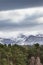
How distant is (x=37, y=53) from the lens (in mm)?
138500

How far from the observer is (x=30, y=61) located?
12150 centimetres

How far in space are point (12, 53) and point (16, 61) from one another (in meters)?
8.57

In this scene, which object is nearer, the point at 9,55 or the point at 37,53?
the point at 9,55

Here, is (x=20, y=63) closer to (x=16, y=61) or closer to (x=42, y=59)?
(x=16, y=61)

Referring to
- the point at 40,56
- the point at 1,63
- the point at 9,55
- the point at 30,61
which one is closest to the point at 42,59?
the point at 40,56

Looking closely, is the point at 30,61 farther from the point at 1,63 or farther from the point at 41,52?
the point at 1,63

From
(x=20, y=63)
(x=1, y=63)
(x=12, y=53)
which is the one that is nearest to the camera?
(x=1, y=63)

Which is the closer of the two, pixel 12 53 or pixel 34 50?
pixel 12 53

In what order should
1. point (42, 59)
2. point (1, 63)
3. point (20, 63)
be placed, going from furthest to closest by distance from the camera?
point (42, 59), point (20, 63), point (1, 63)

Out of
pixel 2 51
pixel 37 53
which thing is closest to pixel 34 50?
pixel 37 53

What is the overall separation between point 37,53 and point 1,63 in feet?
151

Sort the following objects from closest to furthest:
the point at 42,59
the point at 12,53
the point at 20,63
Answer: the point at 20,63 < the point at 12,53 < the point at 42,59

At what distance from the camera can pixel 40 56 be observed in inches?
5300

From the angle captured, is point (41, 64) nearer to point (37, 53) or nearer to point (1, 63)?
point (37, 53)
